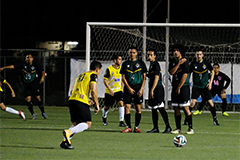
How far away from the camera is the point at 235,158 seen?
26.7 feet

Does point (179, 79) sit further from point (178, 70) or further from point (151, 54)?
point (151, 54)

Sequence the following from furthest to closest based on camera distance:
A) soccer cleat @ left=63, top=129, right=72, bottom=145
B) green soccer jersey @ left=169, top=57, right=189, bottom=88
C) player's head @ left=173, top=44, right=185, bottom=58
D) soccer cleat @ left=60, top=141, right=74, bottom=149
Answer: green soccer jersey @ left=169, top=57, right=189, bottom=88 → player's head @ left=173, top=44, right=185, bottom=58 → soccer cleat @ left=60, top=141, right=74, bottom=149 → soccer cleat @ left=63, top=129, right=72, bottom=145

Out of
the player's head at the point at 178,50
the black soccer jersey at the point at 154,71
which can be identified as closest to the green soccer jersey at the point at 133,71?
the black soccer jersey at the point at 154,71

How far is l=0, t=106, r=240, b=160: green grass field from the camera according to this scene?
834 cm

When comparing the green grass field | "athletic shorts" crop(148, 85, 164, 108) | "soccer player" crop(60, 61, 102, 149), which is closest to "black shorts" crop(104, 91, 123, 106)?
the green grass field

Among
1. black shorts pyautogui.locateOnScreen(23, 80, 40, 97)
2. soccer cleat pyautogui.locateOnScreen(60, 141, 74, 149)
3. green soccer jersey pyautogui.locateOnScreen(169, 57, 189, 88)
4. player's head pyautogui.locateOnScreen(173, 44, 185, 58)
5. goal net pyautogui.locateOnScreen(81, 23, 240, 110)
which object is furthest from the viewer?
goal net pyautogui.locateOnScreen(81, 23, 240, 110)

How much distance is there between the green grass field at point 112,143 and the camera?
834 cm

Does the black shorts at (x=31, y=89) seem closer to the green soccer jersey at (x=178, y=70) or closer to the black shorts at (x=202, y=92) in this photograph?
the black shorts at (x=202, y=92)

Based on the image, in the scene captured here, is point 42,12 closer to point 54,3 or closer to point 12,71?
point 54,3

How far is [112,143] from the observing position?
32.1 ft

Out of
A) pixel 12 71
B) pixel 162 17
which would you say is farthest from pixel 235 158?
pixel 162 17

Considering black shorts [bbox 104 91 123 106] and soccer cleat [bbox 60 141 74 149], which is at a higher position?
black shorts [bbox 104 91 123 106]

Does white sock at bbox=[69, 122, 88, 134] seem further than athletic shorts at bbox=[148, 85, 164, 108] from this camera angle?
No

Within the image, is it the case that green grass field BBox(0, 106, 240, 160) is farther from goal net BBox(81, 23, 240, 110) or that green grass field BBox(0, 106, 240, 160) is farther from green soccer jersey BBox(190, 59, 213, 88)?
goal net BBox(81, 23, 240, 110)
